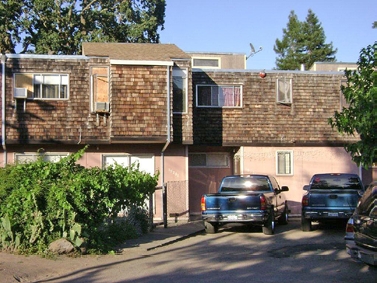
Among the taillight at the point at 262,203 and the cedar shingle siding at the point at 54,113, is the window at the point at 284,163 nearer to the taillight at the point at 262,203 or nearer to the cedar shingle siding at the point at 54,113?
the taillight at the point at 262,203

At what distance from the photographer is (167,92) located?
2006cm

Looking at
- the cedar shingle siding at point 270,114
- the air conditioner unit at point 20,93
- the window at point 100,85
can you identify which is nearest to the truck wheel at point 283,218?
the cedar shingle siding at point 270,114

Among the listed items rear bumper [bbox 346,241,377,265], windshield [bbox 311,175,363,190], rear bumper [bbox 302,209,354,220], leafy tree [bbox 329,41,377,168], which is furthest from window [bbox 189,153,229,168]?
rear bumper [bbox 346,241,377,265]

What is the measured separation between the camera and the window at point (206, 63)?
32.0 meters

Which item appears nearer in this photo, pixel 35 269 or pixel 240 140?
pixel 35 269

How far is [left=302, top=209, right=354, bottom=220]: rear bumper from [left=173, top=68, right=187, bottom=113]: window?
246 inches

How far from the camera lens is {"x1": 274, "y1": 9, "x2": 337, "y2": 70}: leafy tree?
2411 inches

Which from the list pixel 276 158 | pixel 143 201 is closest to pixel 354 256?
pixel 143 201

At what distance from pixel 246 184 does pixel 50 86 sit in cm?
767

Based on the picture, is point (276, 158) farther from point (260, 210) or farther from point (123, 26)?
point (123, 26)

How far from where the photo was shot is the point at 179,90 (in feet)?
68.4

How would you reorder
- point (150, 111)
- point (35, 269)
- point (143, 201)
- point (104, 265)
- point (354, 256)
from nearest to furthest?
point (354, 256), point (35, 269), point (104, 265), point (143, 201), point (150, 111)

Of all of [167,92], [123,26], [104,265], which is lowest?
[104,265]

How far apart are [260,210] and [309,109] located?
7943 millimetres
